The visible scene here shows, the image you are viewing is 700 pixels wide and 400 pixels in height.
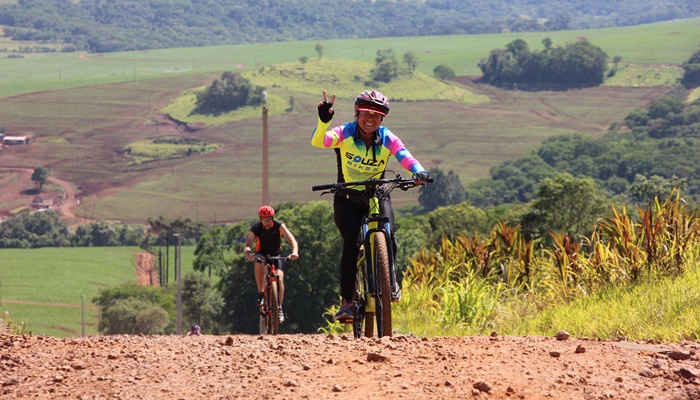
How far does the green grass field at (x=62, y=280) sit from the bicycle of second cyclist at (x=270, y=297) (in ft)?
312

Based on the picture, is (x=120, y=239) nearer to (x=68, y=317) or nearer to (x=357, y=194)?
(x=68, y=317)

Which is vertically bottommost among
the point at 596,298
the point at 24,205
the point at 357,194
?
the point at 24,205

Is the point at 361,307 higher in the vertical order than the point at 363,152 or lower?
lower

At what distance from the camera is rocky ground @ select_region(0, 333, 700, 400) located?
5.90 metres

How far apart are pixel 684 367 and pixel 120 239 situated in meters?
161

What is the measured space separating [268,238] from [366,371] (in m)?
6.11

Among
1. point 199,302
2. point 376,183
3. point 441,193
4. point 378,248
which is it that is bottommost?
point 441,193

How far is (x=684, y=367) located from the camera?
6.24 m

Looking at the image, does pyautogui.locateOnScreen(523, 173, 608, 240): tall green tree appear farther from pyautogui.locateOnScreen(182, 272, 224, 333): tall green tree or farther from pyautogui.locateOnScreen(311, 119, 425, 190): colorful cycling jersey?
pyautogui.locateOnScreen(311, 119, 425, 190): colorful cycling jersey

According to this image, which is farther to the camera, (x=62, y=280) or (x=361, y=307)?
(x=62, y=280)

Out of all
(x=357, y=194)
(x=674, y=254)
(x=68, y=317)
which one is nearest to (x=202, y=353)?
(x=357, y=194)

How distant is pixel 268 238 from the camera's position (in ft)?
40.4

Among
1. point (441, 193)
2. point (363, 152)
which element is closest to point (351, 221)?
point (363, 152)

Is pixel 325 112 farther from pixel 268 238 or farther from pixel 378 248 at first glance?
pixel 268 238
